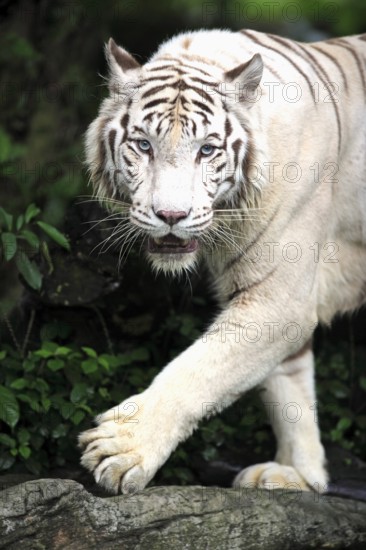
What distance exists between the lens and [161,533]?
301cm

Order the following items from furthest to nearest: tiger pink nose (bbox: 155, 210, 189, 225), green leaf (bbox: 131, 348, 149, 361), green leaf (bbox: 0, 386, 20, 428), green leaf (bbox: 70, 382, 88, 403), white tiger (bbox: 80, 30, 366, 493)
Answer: green leaf (bbox: 131, 348, 149, 361) < green leaf (bbox: 70, 382, 88, 403) < green leaf (bbox: 0, 386, 20, 428) < white tiger (bbox: 80, 30, 366, 493) < tiger pink nose (bbox: 155, 210, 189, 225)

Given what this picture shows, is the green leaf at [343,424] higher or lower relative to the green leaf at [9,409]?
lower

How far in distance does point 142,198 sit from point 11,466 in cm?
120

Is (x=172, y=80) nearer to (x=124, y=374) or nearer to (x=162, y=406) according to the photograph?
(x=162, y=406)

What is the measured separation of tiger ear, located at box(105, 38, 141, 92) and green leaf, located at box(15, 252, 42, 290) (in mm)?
805

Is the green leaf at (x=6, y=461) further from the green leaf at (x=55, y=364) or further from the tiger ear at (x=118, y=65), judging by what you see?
the tiger ear at (x=118, y=65)

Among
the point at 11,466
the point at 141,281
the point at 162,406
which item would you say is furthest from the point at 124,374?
the point at 162,406

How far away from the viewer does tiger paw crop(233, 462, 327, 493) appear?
383 centimetres

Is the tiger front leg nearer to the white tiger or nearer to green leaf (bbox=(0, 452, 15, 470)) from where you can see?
the white tiger

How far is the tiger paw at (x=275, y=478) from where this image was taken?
3.83m

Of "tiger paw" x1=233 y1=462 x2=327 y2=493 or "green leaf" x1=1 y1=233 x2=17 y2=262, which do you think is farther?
"tiger paw" x1=233 y1=462 x2=327 y2=493

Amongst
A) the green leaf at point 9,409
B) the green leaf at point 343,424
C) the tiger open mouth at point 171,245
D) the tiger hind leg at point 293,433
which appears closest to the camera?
the tiger open mouth at point 171,245

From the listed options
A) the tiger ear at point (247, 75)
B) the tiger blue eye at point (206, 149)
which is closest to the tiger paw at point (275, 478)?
the tiger blue eye at point (206, 149)

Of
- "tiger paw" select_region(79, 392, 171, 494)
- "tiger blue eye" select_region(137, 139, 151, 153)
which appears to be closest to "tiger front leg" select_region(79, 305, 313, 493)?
"tiger paw" select_region(79, 392, 171, 494)
